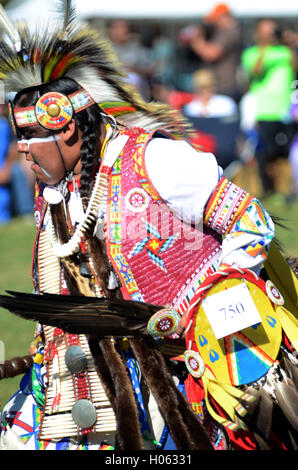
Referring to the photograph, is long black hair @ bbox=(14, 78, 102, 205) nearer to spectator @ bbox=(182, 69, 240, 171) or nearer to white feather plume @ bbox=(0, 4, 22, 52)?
white feather plume @ bbox=(0, 4, 22, 52)

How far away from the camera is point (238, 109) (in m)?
10.4

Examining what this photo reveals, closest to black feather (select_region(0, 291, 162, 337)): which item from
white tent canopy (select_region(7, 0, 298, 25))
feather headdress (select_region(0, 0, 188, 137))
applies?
feather headdress (select_region(0, 0, 188, 137))

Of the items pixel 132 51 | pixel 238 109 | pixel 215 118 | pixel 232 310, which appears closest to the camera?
pixel 232 310

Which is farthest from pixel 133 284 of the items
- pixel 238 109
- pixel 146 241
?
pixel 238 109

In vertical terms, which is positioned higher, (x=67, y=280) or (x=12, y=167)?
(x=67, y=280)

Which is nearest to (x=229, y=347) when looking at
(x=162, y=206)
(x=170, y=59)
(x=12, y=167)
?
(x=162, y=206)

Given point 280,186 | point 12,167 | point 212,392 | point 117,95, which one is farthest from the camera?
point 280,186

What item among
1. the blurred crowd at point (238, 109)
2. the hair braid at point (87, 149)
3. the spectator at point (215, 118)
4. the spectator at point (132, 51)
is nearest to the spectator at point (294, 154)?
the blurred crowd at point (238, 109)

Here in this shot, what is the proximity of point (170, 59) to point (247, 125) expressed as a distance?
3.24m

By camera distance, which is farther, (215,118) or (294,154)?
(294,154)

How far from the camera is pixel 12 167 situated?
9703 millimetres

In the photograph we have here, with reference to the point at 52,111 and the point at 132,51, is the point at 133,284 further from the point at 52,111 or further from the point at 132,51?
the point at 132,51

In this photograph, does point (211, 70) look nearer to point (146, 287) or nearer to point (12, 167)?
point (12, 167)

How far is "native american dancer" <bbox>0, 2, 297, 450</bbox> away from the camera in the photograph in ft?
8.59
